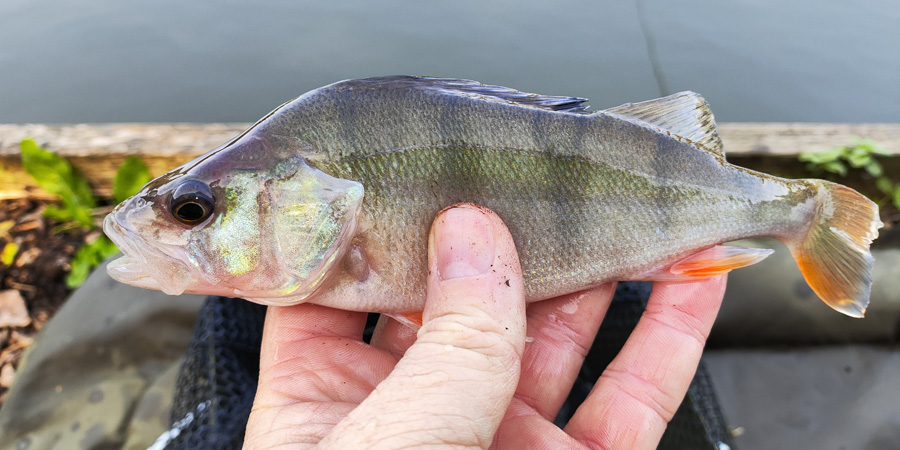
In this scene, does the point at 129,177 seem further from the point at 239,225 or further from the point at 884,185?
the point at 884,185

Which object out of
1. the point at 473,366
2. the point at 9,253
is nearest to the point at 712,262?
the point at 473,366

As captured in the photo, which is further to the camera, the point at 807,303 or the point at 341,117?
the point at 807,303

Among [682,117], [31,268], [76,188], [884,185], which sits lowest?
[31,268]

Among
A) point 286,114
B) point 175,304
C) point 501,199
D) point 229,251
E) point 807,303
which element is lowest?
point 175,304

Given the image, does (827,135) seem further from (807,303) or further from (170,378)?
(170,378)

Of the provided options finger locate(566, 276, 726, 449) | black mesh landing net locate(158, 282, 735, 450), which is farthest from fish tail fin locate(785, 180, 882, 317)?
black mesh landing net locate(158, 282, 735, 450)

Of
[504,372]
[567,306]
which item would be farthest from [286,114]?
[567,306]

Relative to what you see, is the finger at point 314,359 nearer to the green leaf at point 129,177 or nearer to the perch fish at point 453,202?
the perch fish at point 453,202
